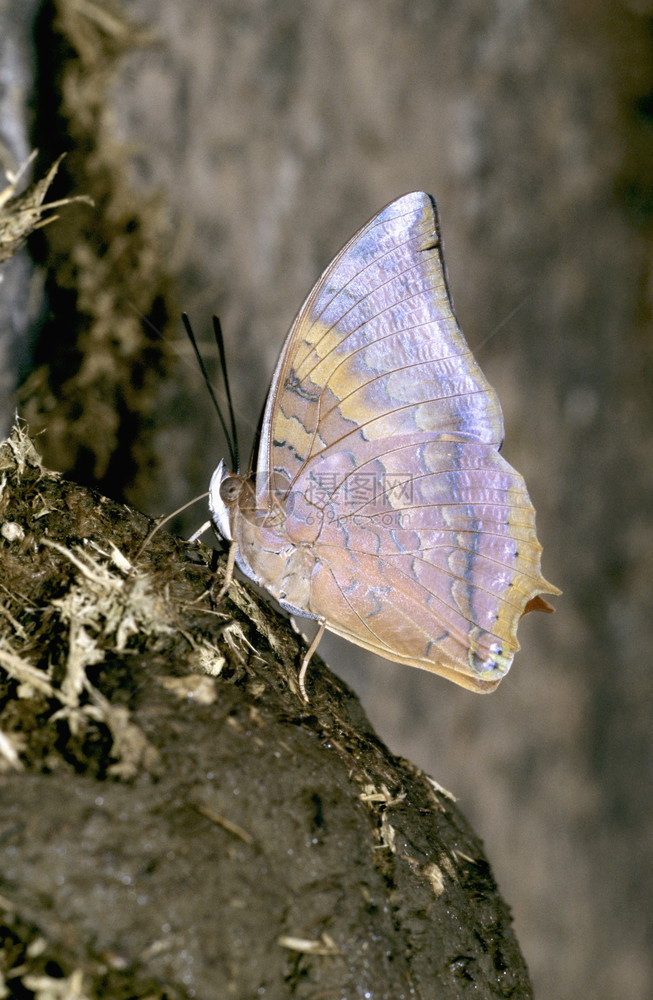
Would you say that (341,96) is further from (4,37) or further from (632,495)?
(632,495)

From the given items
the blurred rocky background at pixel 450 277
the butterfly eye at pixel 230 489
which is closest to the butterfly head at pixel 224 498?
the butterfly eye at pixel 230 489

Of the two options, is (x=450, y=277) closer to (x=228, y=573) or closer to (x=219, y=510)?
(x=219, y=510)

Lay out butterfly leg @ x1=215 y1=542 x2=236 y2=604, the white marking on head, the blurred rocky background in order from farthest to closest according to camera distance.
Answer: the blurred rocky background
the white marking on head
butterfly leg @ x1=215 y1=542 x2=236 y2=604

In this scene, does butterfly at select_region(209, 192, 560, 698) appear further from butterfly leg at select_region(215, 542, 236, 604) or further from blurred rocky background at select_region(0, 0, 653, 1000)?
blurred rocky background at select_region(0, 0, 653, 1000)

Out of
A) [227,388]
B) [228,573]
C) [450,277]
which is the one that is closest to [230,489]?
[228,573]

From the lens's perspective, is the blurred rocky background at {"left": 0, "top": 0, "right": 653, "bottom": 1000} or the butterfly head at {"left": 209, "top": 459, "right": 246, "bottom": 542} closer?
the butterfly head at {"left": 209, "top": 459, "right": 246, "bottom": 542}

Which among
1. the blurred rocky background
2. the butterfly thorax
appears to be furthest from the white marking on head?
the blurred rocky background

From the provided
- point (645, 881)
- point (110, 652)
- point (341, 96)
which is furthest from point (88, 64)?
point (645, 881)
